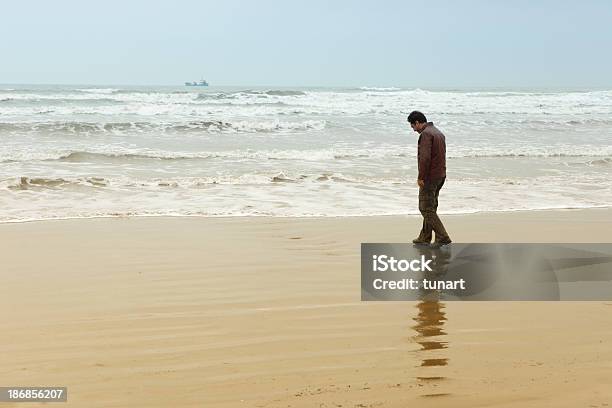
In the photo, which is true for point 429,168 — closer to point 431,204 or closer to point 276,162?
point 431,204

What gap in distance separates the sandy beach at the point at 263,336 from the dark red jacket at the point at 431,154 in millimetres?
1184

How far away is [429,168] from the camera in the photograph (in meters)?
6.85

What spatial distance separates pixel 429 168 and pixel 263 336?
3151 millimetres

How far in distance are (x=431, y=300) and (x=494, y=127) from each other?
2487 cm

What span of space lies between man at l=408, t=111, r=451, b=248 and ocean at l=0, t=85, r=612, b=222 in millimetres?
2818

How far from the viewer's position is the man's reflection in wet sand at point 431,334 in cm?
371

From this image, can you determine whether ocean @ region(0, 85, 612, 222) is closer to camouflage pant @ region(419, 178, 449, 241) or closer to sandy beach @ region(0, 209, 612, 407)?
camouflage pant @ region(419, 178, 449, 241)

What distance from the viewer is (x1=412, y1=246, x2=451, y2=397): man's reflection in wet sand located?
12.2 ft

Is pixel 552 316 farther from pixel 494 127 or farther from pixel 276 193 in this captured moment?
pixel 494 127

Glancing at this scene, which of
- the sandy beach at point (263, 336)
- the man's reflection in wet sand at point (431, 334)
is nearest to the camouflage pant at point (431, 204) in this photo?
the man's reflection in wet sand at point (431, 334)

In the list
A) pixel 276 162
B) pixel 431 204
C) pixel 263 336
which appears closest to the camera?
pixel 263 336

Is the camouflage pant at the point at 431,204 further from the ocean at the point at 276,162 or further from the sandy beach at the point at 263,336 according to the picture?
the ocean at the point at 276,162

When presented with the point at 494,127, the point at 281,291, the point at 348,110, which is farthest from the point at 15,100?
the point at 281,291

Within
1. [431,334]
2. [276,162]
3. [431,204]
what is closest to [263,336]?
[431,334]
